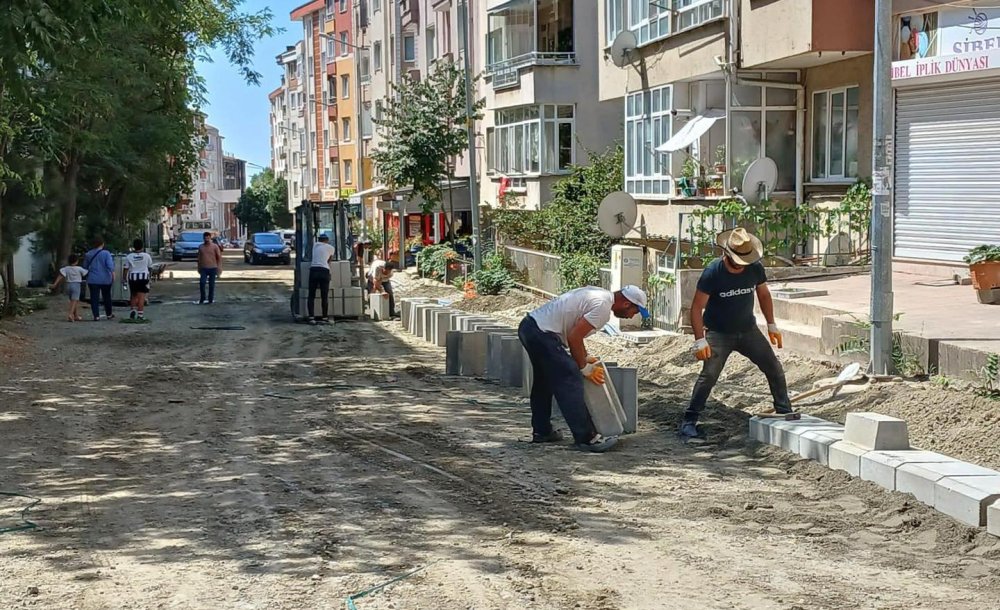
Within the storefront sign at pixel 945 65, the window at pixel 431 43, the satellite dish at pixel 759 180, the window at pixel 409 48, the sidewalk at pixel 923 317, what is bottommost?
the sidewalk at pixel 923 317

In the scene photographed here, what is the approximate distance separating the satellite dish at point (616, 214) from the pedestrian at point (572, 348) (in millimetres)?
12564

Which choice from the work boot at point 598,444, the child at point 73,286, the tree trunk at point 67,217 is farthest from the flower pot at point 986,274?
the tree trunk at point 67,217

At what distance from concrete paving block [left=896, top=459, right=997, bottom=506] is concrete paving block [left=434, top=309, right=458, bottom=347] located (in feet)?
39.4

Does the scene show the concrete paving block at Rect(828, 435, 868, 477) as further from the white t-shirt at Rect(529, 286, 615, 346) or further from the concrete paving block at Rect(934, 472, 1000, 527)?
the white t-shirt at Rect(529, 286, 615, 346)

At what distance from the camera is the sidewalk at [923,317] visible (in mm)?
10445

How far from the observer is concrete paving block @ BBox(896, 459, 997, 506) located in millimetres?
7602

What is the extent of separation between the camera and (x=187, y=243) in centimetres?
6412

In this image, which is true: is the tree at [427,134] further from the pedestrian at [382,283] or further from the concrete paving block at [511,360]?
the concrete paving block at [511,360]

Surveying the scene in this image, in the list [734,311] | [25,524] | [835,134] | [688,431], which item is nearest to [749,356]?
[734,311]

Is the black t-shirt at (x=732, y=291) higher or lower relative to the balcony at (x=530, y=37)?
lower

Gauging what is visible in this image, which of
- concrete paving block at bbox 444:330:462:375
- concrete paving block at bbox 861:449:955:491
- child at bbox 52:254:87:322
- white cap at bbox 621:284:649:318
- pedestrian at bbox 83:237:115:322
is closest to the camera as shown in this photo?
concrete paving block at bbox 861:449:955:491

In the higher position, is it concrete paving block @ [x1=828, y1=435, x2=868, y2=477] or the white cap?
the white cap

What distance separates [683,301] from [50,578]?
11730 millimetres

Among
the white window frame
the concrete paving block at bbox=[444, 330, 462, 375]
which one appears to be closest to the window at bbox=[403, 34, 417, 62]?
the white window frame
